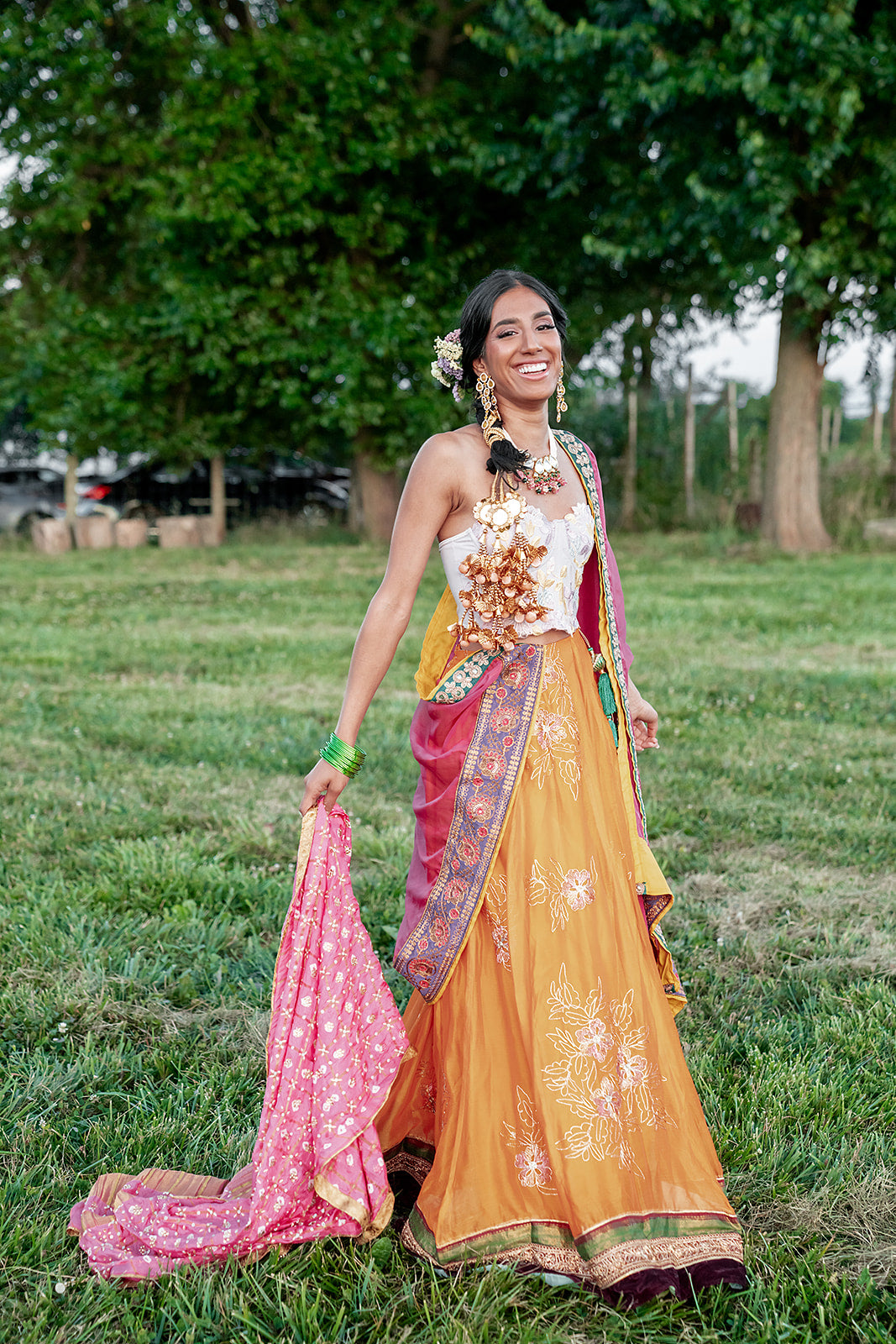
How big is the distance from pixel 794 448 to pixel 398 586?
13658 millimetres

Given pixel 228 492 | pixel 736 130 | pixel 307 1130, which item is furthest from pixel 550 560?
pixel 228 492

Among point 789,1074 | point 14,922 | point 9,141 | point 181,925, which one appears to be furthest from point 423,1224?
point 9,141

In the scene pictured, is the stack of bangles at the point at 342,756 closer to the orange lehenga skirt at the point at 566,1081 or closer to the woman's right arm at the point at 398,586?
the woman's right arm at the point at 398,586

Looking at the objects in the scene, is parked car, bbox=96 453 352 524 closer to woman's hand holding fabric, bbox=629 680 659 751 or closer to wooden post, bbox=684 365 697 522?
wooden post, bbox=684 365 697 522

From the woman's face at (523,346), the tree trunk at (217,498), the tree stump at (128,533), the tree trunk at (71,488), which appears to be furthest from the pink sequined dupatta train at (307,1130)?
the tree trunk at (71,488)

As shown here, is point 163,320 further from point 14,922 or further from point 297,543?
point 14,922

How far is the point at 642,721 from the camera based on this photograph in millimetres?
2760

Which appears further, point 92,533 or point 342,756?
point 92,533

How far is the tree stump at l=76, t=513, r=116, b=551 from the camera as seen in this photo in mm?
18844

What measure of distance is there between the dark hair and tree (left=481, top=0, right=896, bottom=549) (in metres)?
10.8

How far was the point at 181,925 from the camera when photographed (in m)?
3.62

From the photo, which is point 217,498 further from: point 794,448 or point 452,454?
point 452,454

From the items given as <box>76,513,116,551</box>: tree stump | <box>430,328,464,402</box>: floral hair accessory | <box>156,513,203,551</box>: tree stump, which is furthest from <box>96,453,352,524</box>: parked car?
<box>430,328,464,402</box>: floral hair accessory

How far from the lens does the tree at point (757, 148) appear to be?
38.0 feet
